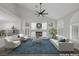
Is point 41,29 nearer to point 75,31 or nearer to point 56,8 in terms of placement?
point 56,8

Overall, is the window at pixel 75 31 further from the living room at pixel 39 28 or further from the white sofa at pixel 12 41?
the white sofa at pixel 12 41

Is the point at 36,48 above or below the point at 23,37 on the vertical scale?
below

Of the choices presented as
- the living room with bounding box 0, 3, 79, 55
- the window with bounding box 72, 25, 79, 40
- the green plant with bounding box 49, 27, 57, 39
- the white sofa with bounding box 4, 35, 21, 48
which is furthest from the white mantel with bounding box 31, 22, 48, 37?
the window with bounding box 72, 25, 79, 40

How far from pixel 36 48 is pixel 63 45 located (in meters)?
0.78

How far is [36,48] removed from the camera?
3707mm

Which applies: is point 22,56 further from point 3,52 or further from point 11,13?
point 11,13

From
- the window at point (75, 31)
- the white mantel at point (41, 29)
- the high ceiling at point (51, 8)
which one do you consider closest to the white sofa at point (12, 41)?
the white mantel at point (41, 29)

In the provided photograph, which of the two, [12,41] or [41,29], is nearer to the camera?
[12,41]

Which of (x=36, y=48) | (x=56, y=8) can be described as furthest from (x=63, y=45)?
(x=56, y=8)

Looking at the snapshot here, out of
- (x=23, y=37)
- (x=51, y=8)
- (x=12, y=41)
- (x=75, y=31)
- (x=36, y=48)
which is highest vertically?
(x=51, y=8)

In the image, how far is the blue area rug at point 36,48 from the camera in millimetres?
3693

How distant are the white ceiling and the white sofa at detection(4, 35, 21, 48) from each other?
1.01 m

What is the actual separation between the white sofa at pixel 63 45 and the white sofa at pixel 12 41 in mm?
1003

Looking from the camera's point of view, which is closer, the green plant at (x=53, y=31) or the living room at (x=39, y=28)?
the living room at (x=39, y=28)
